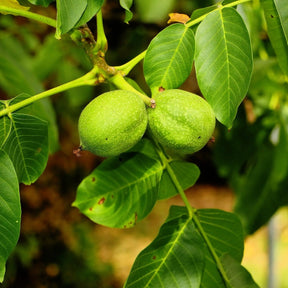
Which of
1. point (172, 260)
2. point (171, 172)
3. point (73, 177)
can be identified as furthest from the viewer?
point (73, 177)

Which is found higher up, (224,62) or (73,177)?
(224,62)

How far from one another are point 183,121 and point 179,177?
0.27 meters

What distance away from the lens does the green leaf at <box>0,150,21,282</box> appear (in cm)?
83

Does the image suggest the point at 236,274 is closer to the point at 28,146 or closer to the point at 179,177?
the point at 179,177

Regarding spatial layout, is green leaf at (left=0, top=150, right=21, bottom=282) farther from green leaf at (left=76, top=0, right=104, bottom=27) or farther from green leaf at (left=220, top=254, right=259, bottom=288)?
green leaf at (left=220, top=254, right=259, bottom=288)

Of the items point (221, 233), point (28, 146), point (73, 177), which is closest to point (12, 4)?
point (28, 146)

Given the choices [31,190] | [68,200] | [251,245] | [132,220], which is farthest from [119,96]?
[251,245]

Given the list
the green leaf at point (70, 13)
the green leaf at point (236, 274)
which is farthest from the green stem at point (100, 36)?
the green leaf at point (236, 274)

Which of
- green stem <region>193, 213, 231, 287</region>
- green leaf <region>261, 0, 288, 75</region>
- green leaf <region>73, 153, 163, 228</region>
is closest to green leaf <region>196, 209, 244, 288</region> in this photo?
green stem <region>193, 213, 231, 287</region>

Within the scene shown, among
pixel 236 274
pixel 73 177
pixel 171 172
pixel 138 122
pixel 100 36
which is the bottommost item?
pixel 73 177

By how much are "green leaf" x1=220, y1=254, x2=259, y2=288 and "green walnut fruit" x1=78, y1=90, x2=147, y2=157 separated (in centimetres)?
34

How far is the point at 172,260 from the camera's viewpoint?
0.94 m

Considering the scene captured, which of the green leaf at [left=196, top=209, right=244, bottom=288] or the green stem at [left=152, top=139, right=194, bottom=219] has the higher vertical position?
the green stem at [left=152, top=139, right=194, bottom=219]

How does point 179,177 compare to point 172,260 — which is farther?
point 179,177
